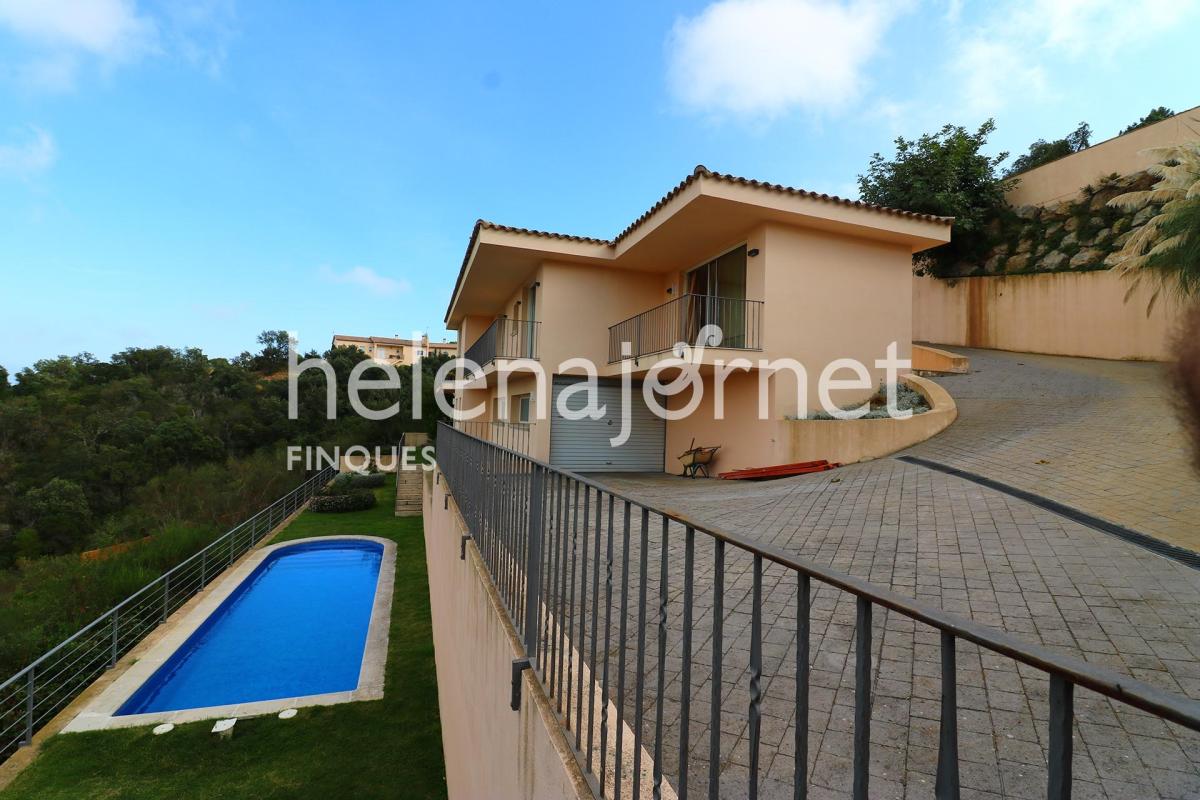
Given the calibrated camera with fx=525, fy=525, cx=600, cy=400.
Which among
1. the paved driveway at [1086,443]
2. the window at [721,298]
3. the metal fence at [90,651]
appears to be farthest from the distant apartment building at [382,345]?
the paved driveway at [1086,443]

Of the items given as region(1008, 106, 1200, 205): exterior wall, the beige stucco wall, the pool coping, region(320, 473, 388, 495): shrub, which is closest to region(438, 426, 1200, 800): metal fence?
the beige stucco wall

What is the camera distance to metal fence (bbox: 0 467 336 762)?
7.62m

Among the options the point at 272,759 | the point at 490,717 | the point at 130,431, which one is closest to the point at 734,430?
the point at 490,717

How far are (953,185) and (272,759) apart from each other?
2364 cm

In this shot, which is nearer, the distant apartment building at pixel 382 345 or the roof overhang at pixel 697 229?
the roof overhang at pixel 697 229

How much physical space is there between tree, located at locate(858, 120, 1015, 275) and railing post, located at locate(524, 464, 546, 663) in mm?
20455

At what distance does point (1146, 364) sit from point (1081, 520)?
1305 centimetres

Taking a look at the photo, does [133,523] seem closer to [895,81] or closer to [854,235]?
[854,235]

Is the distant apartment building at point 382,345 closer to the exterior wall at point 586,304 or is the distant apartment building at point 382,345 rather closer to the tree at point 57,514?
the tree at point 57,514

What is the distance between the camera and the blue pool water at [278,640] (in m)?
9.10

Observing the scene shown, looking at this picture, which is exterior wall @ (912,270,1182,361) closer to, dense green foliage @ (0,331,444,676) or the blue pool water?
the blue pool water

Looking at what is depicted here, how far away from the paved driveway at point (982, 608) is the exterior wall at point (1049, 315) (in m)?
8.55

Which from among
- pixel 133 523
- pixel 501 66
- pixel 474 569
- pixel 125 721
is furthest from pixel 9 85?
pixel 474 569

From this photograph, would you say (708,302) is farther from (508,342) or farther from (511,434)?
(508,342)
